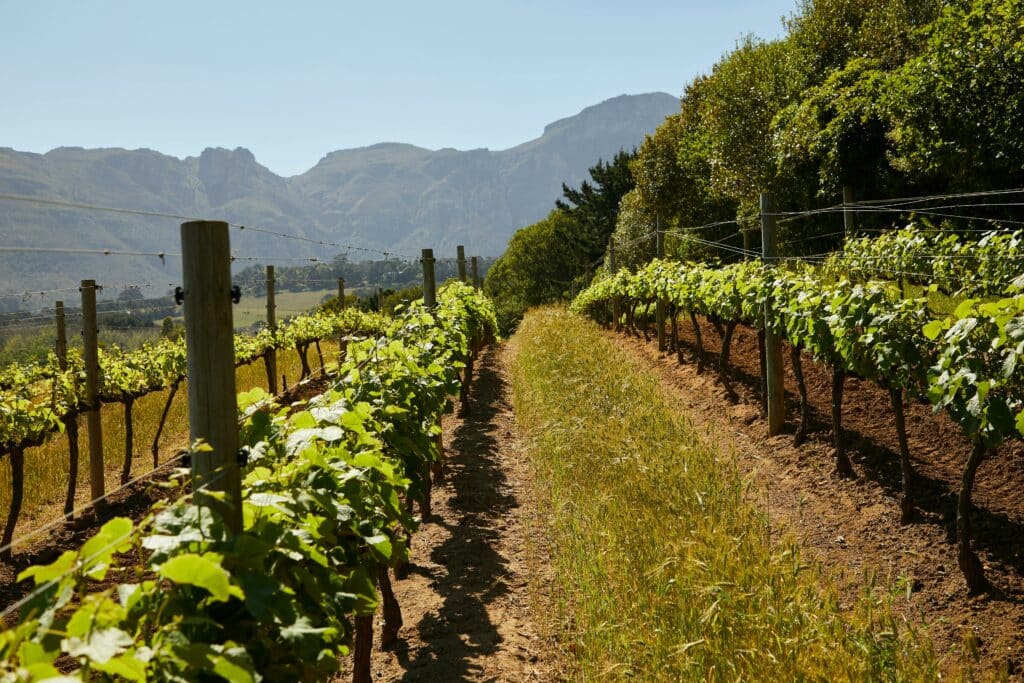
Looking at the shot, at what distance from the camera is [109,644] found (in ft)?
5.08

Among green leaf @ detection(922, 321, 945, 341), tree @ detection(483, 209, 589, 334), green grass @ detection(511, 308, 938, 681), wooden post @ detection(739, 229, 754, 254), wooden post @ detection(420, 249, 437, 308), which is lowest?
green grass @ detection(511, 308, 938, 681)

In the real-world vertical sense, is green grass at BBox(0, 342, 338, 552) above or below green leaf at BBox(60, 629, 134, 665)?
below

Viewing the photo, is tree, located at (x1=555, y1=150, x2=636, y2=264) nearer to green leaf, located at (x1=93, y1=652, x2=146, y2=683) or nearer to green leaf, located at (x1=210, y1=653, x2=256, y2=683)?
green leaf, located at (x1=210, y1=653, x2=256, y2=683)

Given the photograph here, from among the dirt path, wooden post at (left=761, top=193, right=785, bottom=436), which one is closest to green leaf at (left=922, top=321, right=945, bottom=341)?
the dirt path

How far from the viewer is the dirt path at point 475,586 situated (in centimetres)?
453

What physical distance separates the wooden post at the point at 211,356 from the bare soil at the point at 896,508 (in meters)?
3.64

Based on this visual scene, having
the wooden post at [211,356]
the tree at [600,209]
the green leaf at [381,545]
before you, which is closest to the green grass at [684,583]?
the green leaf at [381,545]

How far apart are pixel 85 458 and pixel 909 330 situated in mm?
10602

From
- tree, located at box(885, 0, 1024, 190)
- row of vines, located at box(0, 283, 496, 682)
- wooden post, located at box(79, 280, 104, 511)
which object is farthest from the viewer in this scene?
tree, located at box(885, 0, 1024, 190)

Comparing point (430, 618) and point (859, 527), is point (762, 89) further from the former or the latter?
point (430, 618)

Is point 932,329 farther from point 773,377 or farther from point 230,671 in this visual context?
point 773,377

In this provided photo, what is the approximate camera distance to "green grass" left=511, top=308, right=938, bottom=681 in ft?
12.5

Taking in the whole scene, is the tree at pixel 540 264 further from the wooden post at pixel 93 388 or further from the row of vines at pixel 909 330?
the wooden post at pixel 93 388

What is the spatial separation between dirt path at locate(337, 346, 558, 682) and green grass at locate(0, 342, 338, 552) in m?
4.27
